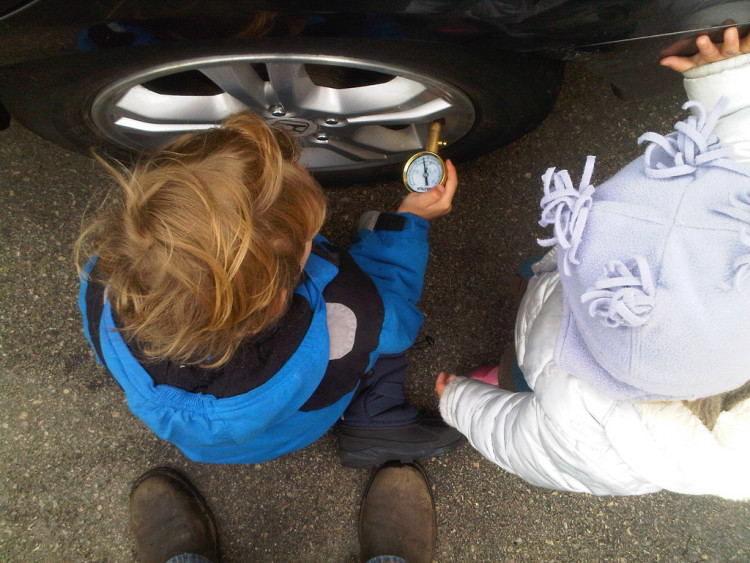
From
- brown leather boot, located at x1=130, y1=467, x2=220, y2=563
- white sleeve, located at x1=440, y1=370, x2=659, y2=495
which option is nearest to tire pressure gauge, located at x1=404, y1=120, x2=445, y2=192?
white sleeve, located at x1=440, y1=370, x2=659, y2=495

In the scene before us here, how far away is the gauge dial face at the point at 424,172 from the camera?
4.11 feet

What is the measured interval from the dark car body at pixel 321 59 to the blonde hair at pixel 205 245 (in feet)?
0.57

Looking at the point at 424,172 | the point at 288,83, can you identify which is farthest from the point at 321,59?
the point at 424,172

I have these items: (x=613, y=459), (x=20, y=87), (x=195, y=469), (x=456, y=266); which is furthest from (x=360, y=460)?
(x=20, y=87)

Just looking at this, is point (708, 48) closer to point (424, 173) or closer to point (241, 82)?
point (424, 173)

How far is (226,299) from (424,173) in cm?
69

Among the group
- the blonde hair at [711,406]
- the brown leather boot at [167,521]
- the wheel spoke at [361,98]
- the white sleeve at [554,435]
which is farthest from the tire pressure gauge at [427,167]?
the brown leather boot at [167,521]

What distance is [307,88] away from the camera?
3.75 feet

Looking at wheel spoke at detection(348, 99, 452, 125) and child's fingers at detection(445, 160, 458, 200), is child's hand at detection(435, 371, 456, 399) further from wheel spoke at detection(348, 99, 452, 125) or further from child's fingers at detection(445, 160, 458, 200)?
wheel spoke at detection(348, 99, 452, 125)

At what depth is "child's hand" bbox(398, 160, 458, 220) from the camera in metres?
1.30

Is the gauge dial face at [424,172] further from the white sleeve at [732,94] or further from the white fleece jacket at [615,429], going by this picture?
the white sleeve at [732,94]

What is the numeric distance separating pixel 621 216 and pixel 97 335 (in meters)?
0.96

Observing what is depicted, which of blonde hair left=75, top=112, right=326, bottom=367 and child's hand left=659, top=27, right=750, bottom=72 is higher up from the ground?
child's hand left=659, top=27, right=750, bottom=72

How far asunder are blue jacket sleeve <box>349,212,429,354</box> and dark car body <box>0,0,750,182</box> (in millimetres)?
255
